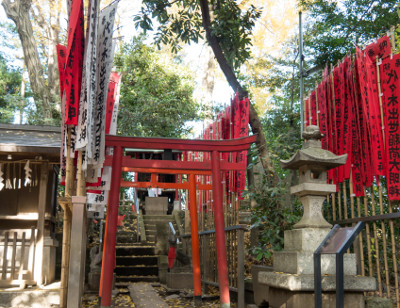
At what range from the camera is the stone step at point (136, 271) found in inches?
536

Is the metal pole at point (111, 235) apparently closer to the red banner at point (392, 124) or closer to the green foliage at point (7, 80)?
the red banner at point (392, 124)

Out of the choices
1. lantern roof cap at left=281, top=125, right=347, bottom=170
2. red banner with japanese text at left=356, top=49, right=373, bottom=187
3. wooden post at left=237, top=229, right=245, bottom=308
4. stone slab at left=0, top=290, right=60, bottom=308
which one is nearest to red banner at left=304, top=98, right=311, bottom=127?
red banner with japanese text at left=356, top=49, right=373, bottom=187

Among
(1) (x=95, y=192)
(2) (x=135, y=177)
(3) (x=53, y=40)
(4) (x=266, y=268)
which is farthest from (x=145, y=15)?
(2) (x=135, y=177)

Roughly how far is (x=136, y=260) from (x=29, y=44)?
10.8m

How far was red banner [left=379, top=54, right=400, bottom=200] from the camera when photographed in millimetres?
6430

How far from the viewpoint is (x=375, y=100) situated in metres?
6.86

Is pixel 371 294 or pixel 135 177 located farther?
pixel 135 177

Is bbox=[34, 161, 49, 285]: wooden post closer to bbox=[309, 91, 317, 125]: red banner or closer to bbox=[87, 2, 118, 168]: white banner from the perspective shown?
bbox=[87, 2, 118, 168]: white banner

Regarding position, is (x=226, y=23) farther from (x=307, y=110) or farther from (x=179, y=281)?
(x=179, y=281)

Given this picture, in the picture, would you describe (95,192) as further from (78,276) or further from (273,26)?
(273,26)

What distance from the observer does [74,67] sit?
19.1 ft

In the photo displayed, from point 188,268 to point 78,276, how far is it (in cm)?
683

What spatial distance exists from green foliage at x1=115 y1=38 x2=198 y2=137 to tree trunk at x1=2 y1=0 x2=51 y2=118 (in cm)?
342

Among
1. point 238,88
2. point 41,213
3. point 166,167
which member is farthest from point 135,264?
point 238,88
